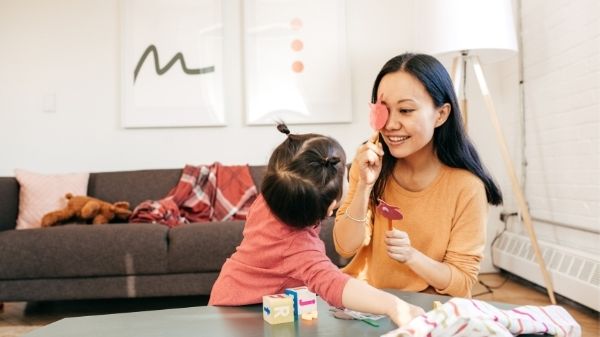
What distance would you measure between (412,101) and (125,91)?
2.72 meters

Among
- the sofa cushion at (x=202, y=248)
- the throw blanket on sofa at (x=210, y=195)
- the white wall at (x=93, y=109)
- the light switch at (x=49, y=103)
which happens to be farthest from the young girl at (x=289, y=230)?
the light switch at (x=49, y=103)

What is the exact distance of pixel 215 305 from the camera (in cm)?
105

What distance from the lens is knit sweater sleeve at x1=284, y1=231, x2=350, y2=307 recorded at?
3.04ft

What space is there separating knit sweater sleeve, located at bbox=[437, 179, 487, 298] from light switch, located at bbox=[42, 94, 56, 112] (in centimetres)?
308

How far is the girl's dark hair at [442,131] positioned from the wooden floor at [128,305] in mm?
1546

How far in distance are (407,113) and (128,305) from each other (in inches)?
90.7

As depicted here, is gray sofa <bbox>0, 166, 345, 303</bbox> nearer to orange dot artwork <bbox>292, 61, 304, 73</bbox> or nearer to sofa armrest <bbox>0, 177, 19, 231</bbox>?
sofa armrest <bbox>0, 177, 19, 231</bbox>

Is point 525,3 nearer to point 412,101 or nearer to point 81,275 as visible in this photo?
point 412,101

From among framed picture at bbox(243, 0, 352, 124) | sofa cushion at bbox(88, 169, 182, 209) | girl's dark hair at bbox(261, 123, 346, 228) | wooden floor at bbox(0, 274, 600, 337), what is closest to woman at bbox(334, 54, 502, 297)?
girl's dark hair at bbox(261, 123, 346, 228)

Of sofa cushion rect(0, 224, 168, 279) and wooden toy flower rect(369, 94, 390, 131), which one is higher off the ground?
wooden toy flower rect(369, 94, 390, 131)

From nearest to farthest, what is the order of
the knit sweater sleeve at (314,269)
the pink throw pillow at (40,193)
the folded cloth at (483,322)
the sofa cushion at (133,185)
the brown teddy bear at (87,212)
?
1. the folded cloth at (483,322)
2. the knit sweater sleeve at (314,269)
3. the brown teddy bear at (87,212)
4. the pink throw pillow at (40,193)
5. the sofa cushion at (133,185)

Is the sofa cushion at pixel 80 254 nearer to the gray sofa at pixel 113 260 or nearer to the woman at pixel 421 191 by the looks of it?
the gray sofa at pixel 113 260

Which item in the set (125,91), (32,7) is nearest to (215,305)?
(125,91)

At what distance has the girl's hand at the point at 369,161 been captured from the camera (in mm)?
1165
